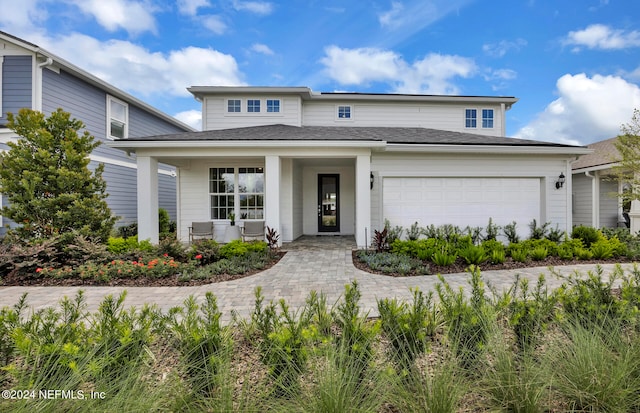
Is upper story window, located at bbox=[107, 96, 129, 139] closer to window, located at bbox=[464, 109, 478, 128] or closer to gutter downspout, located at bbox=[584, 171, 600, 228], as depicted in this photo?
window, located at bbox=[464, 109, 478, 128]

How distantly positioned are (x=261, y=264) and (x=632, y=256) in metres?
8.52

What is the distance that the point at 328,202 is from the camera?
1188 cm

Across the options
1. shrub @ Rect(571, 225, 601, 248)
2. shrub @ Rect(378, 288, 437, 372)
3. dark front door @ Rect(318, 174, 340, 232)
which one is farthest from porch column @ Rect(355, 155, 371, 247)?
shrub @ Rect(571, 225, 601, 248)

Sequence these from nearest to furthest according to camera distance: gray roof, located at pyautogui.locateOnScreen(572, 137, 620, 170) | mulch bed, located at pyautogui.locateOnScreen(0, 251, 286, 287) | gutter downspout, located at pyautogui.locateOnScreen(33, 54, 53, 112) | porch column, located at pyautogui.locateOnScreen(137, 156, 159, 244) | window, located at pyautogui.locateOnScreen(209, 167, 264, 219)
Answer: mulch bed, located at pyautogui.locateOnScreen(0, 251, 286, 287)
porch column, located at pyautogui.locateOnScreen(137, 156, 159, 244)
gutter downspout, located at pyautogui.locateOnScreen(33, 54, 53, 112)
window, located at pyautogui.locateOnScreen(209, 167, 264, 219)
gray roof, located at pyautogui.locateOnScreen(572, 137, 620, 170)

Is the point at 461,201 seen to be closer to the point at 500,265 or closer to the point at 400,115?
the point at 500,265

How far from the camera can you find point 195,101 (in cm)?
1200

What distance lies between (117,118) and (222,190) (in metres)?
5.49

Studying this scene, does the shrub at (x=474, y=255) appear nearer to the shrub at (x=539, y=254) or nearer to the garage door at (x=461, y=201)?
the shrub at (x=539, y=254)

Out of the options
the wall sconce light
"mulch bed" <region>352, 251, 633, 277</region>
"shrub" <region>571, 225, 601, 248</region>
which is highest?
the wall sconce light

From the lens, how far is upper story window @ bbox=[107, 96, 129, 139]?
1100cm

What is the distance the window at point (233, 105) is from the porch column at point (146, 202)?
4.57m

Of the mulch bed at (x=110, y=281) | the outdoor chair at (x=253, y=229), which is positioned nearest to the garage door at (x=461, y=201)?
the outdoor chair at (x=253, y=229)

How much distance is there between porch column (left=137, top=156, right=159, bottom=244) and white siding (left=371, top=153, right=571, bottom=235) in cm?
663

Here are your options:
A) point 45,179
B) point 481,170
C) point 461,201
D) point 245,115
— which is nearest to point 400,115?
point 481,170
